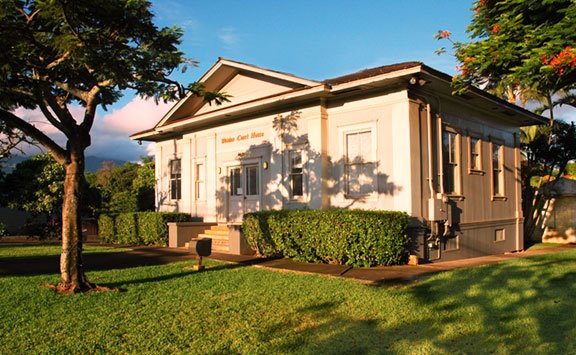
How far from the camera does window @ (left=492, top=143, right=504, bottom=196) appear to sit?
53.0 ft

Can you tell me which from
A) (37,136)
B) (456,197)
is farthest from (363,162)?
(37,136)

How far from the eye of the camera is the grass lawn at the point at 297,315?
5441mm

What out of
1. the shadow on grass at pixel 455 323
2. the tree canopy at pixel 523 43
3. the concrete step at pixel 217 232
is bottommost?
the shadow on grass at pixel 455 323

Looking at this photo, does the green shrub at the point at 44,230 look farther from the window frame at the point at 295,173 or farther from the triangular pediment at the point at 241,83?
the window frame at the point at 295,173

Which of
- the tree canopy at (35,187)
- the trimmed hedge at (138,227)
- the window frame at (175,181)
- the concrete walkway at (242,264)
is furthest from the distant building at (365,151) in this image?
the tree canopy at (35,187)

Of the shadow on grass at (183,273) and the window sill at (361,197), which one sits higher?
the window sill at (361,197)

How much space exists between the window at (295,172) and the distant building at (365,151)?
0.03 meters

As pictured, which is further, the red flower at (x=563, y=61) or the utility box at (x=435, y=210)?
the utility box at (x=435, y=210)

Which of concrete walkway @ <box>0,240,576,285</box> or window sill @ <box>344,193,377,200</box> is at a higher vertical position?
window sill @ <box>344,193,377,200</box>

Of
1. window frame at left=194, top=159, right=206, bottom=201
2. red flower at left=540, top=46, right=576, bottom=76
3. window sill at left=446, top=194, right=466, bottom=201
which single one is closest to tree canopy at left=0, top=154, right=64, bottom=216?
window frame at left=194, top=159, right=206, bottom=201

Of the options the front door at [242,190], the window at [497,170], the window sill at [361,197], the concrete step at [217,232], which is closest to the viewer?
the window sill at [361,197]

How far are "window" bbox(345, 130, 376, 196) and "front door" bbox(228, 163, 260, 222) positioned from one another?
3.64 m

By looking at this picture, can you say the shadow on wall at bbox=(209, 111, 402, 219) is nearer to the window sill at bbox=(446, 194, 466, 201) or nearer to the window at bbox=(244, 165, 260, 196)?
the window at bbox=(244, 165, 260, 196)

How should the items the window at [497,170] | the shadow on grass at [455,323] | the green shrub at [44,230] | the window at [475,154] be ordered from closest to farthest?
the shadow on grass at [455,323]
the window at [475,154]
the window at [497,170]
the green shrub at [44,230]
